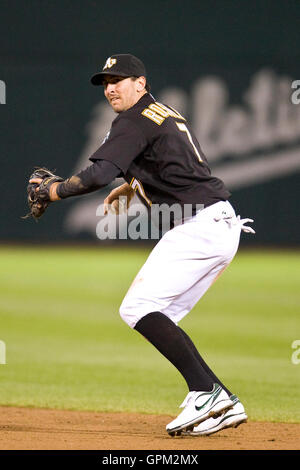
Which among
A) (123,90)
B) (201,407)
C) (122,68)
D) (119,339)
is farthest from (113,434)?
(119,339)

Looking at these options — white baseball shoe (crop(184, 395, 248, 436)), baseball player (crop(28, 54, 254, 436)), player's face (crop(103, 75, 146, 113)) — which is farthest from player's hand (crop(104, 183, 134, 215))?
white baseball shoe (crop(184, 395, 248, 436))

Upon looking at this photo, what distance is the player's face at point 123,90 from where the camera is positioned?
4871 millimetres

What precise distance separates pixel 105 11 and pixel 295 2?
13.6 ft

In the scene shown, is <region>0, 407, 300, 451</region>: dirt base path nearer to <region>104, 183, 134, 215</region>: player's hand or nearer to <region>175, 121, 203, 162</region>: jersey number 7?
<region>104, 183, 134, 215</region>: player's hand

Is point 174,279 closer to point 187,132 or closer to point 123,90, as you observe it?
point 187,132

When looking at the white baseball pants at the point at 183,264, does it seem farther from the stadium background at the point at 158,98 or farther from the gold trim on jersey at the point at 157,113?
the stadium background at the point at 158,98

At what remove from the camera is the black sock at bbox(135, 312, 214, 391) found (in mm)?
4625

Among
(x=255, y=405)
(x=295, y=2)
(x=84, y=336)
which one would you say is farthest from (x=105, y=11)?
(x=255, y=405)

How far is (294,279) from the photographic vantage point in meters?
14.1

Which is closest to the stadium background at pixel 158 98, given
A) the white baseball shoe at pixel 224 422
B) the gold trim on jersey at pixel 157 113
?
the gold trim on jersey at pixel 157 113

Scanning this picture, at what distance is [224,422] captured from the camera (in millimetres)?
4652

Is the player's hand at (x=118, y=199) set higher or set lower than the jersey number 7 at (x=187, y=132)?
lower

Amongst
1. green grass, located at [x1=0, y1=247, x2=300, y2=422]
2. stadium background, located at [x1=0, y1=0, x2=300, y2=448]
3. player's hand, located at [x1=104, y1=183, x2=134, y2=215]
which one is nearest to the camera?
player's hand, located at [x1=104, y1=183, x2=134, y2=215]
